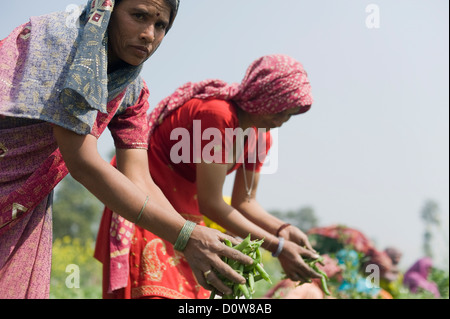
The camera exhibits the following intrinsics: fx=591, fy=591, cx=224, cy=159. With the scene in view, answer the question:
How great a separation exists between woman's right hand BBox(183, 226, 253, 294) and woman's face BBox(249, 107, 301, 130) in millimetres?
1500

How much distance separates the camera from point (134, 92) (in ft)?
8.71

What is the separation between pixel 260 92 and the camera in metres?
3.64

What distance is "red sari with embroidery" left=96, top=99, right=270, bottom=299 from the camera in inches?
128

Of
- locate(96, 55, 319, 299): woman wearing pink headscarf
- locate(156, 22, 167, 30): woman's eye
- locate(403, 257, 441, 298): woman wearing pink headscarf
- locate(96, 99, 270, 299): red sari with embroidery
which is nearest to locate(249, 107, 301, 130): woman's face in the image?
locate(96, 55, 319, 299): woman wearing pink headscarf

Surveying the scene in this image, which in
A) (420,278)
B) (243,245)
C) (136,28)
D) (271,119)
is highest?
(136,28)

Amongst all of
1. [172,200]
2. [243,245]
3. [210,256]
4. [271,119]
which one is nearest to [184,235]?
[210,256]

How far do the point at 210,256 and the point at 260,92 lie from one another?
64.2 inches

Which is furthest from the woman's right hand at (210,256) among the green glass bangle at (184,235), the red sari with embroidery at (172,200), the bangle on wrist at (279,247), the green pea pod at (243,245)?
the bangle on wrist at (279,247)

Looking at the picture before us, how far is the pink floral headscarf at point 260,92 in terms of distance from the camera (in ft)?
11.7

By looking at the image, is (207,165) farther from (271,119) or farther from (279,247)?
(279,247)

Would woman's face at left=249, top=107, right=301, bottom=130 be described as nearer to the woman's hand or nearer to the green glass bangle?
the woman's hand

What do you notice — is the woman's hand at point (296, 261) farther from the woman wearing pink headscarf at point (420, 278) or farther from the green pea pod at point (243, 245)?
the woman wearing pink headscarf at point (420, 278)

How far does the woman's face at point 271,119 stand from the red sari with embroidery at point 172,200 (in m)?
0.19

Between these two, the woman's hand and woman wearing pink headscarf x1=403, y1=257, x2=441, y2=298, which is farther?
woman wearing pink headscarf x1=403, y1=257, x2=441, y2=298
